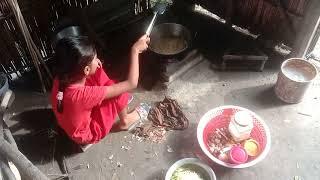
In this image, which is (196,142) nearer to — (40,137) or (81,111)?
(81,111)

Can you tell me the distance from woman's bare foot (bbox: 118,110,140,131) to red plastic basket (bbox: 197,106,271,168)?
2.45ft

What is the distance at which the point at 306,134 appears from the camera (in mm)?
3586

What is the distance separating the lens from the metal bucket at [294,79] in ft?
11.9

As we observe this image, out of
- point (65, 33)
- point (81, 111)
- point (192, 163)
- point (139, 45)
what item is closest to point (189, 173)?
point (192, 163)

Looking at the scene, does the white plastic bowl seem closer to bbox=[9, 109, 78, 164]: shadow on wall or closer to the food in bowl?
the food in bowl

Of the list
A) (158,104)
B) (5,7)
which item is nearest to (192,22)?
(158,104)

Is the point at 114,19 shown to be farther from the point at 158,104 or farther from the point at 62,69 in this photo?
the point at 62,69

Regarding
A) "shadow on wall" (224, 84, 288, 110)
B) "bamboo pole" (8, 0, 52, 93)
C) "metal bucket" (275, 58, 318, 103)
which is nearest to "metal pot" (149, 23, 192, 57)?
"shadow on wall" (224, 84, 288, 110)

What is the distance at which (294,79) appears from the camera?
3.64 meters

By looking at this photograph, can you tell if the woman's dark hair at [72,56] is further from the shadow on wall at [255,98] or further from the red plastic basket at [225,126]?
the shadow on wall at [255,98]

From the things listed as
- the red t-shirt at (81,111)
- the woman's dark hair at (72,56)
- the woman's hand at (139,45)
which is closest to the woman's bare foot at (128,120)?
the red t-shirt at (81,111)

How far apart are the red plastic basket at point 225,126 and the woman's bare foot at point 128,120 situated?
748 mm

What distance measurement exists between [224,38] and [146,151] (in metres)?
1.94

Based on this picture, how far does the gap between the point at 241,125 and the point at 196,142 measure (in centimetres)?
57
